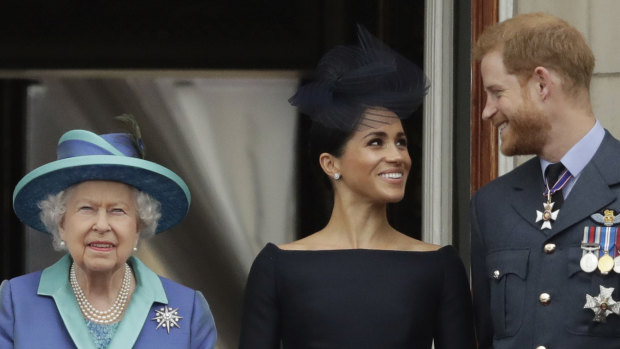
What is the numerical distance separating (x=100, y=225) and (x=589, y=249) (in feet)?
4.56

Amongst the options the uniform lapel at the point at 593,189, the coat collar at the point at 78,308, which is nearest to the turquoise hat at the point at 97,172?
the coat collar at the point at 78,308

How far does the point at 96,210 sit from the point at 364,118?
2.85 ft

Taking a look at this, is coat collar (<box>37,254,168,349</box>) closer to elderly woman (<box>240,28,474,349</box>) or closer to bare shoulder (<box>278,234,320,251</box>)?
elderly woman (<box>240,28,474,349</box>)

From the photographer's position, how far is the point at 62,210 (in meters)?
3.98

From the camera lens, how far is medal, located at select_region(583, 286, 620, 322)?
3.72 meters

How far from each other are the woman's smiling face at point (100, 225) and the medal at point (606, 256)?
1348 millimetres

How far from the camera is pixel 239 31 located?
21.6 ft

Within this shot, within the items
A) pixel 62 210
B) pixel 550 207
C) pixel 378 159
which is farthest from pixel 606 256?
pixel 62 210

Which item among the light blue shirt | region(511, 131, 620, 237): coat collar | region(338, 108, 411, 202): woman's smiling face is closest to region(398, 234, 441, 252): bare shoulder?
region(338, 108, 411, 202): woman's smiling face

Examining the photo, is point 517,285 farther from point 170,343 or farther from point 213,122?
point 213,122

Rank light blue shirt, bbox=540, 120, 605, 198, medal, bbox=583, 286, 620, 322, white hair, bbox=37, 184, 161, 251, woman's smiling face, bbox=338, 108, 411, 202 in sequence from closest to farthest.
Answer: medal, bbox=583, 286, 620, 322 < light blue shirt, bbox=540, 120, 605, 198 < white hair, bbox=37, 184, 161, 251 < woman's smiling face, bbox=338, 108, 411, 202

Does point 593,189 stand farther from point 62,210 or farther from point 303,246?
point 62,210

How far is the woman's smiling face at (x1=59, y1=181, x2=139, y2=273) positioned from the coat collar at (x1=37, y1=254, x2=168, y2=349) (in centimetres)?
A: 9

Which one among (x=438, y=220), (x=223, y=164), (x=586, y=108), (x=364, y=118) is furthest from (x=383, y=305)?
(x=223, y=164)
